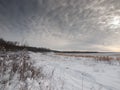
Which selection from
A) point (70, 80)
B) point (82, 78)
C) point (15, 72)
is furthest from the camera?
point (82, 78)

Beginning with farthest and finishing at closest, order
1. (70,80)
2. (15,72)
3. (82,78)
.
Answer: (82,78)
(70,80)
(15,72)

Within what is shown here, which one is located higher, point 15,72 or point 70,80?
point 15,72

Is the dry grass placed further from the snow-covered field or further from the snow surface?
the snow surface

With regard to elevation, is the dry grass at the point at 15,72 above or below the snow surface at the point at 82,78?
above

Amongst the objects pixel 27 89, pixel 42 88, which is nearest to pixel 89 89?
pixel 42 88

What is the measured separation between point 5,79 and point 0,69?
0.74m

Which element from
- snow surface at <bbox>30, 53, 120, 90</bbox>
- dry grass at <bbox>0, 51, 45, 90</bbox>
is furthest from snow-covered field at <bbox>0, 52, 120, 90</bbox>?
dry grass at <bbox>0, 51, 45, 90</bbox>

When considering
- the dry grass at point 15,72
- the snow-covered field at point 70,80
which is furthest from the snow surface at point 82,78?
the dry grass at point 15,72

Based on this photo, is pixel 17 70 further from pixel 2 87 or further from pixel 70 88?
pixel 70 88

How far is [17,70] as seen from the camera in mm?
3725

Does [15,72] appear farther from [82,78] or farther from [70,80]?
[82,78]

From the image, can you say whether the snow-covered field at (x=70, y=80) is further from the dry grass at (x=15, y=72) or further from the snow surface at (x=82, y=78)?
the dry grass at (x=15, y=72)

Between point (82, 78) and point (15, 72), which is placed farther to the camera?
point (82, 78)

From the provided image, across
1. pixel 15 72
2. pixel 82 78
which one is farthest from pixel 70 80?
pixel 15 72
